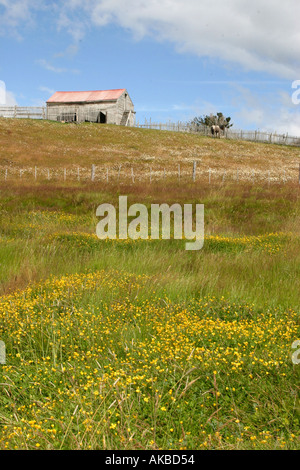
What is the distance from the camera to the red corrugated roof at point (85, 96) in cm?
6327

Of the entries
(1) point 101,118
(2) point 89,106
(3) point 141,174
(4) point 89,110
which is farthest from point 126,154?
(2) point 89,106

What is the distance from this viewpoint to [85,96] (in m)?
64.2

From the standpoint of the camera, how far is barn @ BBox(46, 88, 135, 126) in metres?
63.2

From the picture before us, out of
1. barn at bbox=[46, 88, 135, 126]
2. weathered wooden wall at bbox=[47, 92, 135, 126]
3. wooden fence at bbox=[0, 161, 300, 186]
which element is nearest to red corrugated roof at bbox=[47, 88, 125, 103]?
barn at bbox=[46, 88, 135, 126]

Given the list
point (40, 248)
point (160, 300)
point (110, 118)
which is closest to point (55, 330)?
point (160, 300)

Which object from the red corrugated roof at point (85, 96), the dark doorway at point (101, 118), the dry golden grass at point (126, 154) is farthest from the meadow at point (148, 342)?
the red corrugated roof at point (85, 96)

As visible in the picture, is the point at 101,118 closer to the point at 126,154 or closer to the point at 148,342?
the point at 126,154

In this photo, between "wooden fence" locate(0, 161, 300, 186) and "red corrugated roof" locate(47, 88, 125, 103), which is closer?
"wooden fence" locate(0, 161, 300, 186)

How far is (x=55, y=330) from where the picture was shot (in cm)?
477

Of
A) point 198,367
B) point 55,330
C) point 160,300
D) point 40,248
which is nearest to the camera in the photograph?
point 198,367

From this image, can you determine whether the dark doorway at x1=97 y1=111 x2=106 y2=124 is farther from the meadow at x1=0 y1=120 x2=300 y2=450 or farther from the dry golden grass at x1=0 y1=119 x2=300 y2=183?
the meadow at x1=0 y1=120 x2=300 y2=450

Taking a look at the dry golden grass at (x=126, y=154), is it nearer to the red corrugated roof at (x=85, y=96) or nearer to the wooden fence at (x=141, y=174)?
the wooden fence at (x=141, y=174)
